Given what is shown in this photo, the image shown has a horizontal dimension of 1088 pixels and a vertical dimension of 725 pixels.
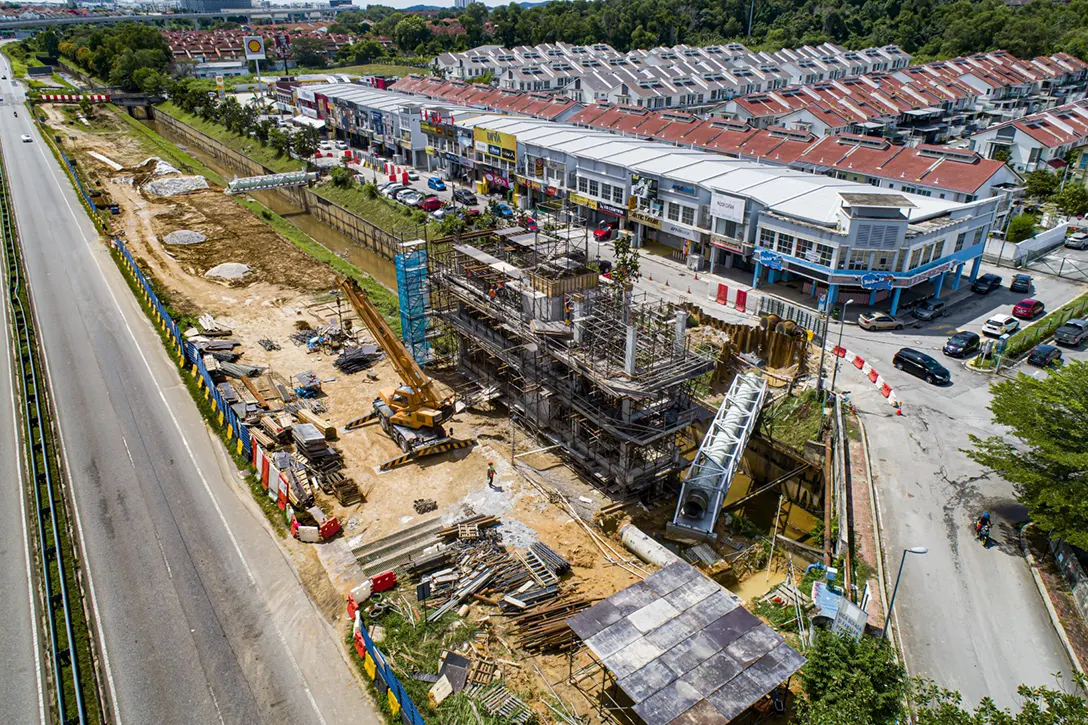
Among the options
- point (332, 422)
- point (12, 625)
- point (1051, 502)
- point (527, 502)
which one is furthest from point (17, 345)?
point (1051, 502)

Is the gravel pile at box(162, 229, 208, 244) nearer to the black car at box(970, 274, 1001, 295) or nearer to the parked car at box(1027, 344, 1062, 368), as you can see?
the black car at box(970, 274, 1001, 295)

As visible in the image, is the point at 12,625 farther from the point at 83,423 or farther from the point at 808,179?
the point at 808,179

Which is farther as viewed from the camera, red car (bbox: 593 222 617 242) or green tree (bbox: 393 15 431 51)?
green tree (bbox: 393 15 431 51)

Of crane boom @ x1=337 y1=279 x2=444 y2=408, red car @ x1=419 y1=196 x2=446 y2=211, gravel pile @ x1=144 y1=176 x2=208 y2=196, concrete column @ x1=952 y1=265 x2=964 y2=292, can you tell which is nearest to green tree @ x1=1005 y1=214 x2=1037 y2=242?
concrete column @ x1=952 y1=265 x2=964 y2=292

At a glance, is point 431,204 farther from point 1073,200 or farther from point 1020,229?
point 1073,200

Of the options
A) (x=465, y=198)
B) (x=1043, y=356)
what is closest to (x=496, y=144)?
(x=465, y=198)
